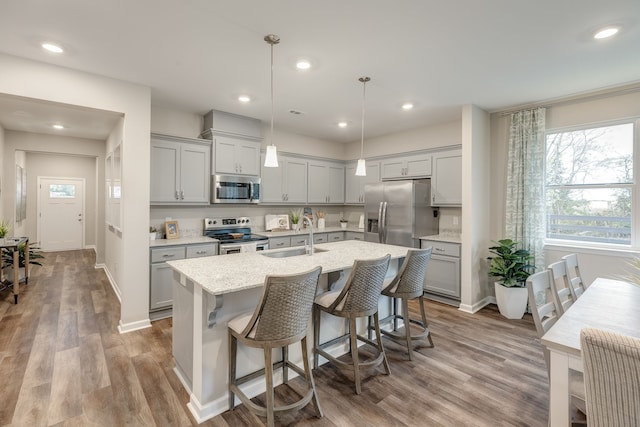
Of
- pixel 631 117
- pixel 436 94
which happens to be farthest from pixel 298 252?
pixel 631 117

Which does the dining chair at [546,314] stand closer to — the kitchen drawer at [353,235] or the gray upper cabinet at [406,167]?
the gray upper cabinet at [406,167]

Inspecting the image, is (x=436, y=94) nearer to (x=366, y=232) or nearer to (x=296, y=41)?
(x=296, y=41)

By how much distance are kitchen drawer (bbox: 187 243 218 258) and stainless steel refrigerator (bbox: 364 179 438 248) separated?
252 cm

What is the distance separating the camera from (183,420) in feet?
6.49

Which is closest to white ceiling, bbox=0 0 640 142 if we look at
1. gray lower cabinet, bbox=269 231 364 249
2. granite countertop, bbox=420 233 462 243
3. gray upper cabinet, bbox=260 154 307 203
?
gray upper cabinet, bbox=260 154 307 203

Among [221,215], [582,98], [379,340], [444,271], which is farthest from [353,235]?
[582,98]

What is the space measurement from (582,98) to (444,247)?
7.95 ft

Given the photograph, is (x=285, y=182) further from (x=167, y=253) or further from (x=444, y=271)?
(x=444, y=271)

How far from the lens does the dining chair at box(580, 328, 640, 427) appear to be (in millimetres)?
991

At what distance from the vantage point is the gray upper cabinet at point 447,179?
14.7 ft

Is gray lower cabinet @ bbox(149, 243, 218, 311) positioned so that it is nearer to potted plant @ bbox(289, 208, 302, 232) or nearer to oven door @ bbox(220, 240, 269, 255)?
oven door @ bbox(220, 240, 269, 255)

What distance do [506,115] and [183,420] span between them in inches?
194

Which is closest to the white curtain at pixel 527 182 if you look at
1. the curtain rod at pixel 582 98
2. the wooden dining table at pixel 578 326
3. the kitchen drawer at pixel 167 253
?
the curtain rod at pixel 582 98

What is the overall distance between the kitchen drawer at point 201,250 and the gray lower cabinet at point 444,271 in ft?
9.86
